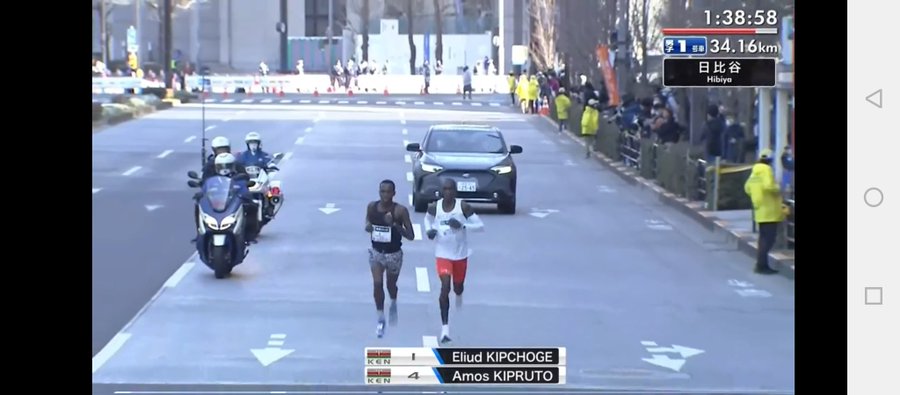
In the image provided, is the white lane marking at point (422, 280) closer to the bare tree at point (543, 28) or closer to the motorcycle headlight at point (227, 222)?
the motorcycle headlight at point (227, 222)

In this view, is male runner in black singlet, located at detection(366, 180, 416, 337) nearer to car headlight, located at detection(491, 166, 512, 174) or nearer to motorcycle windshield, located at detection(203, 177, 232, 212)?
car headlight, located at detection(491, 166, 512, 174)

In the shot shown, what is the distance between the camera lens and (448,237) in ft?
18.8

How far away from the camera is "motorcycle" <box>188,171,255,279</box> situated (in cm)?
633

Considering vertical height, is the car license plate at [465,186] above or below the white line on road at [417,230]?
above

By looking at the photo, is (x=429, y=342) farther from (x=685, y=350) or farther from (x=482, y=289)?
(x=685, y=350)

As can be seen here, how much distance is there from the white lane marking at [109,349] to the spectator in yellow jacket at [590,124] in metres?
1.99

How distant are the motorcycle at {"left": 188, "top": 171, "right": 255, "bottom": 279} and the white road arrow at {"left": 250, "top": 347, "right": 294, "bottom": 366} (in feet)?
2.44

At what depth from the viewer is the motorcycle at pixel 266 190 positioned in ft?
21.7

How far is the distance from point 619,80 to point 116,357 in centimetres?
216

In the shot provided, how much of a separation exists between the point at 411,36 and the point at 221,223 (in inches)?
42.3
